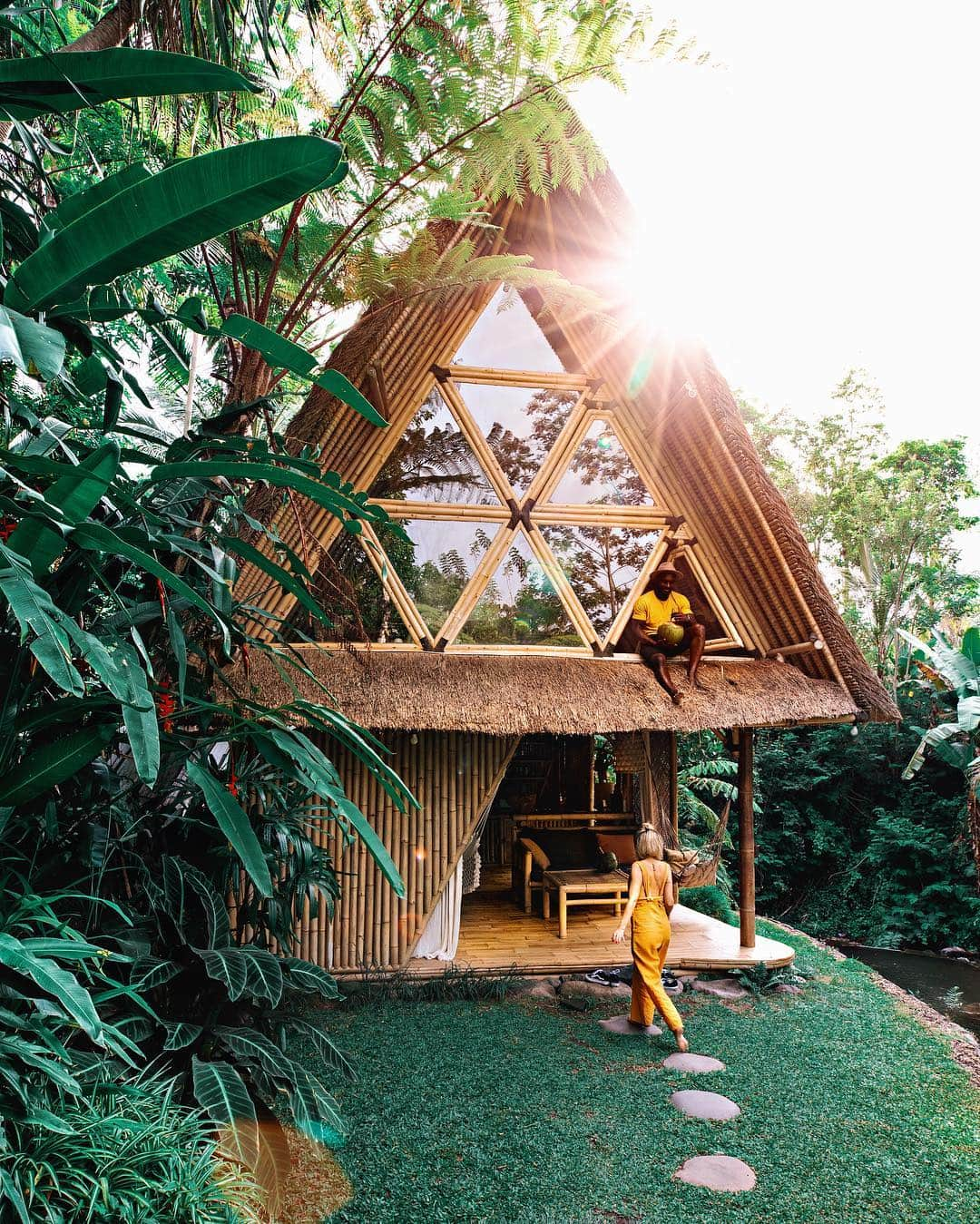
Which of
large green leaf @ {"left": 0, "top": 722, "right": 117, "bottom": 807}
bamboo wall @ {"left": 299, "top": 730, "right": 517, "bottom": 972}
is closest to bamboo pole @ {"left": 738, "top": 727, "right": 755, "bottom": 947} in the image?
bamboo wall @ {"left": 299, "top": 730, "right": 517, "bottom": 972}

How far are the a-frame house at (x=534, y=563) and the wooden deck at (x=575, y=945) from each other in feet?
0.13

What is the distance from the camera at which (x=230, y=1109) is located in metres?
2.65

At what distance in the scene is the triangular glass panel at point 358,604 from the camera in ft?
18.2

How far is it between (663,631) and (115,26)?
15.3ft

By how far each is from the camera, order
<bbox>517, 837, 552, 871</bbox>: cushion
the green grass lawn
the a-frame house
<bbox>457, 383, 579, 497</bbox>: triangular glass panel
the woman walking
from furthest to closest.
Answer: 1. <bbox>517, 837, 552, 871</bbox>: cushion
2. <bbox>457, 383, 579, 497</bbox>: triangular glass panel
3. the a-frame house
4. the woman walking
5. the green grass lawn

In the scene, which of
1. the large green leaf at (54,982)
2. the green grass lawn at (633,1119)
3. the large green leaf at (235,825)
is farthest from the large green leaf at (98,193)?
the green grass lawn at (633,1119)

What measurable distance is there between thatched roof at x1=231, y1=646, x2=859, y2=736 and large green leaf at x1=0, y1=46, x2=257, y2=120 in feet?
11.4

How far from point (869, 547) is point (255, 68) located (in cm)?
1240

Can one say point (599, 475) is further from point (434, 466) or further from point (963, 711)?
point (963, 711)

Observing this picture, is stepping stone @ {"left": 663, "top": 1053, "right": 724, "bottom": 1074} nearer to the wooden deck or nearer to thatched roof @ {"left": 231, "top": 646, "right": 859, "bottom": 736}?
the wooden deck

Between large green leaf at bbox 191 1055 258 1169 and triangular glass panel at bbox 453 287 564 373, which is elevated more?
triangular glass panel at bbox 453 287 564 373

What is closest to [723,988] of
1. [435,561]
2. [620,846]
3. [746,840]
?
[746,840]

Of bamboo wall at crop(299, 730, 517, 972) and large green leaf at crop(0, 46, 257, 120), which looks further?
bamboo wall at crop(299, 730, 517, 972)

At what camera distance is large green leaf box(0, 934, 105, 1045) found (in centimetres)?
185
